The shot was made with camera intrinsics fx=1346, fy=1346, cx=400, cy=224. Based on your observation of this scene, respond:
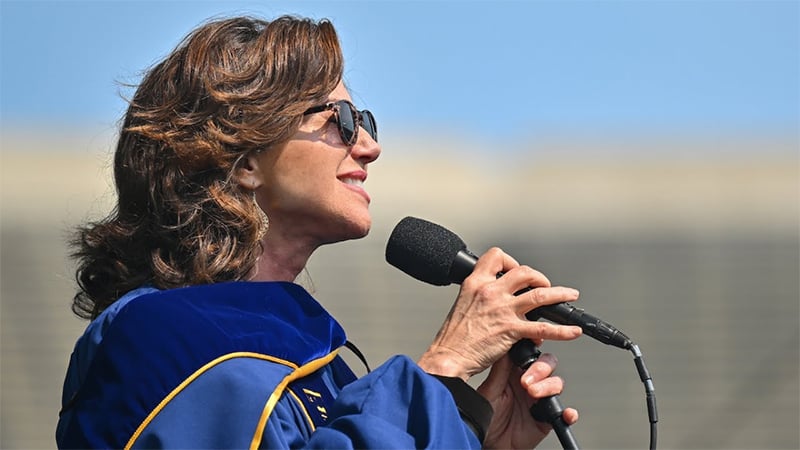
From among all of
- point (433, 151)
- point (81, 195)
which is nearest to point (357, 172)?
point (81, 195)

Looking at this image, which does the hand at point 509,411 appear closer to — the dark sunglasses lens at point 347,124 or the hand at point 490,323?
the hand at point 490,323

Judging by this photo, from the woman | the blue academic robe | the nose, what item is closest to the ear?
the woman

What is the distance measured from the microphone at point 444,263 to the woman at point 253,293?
0.05 m

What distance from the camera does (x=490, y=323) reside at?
2631 mm

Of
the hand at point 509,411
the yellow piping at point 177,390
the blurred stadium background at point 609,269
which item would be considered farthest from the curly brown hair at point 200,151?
the blurred stadium background at point 609,269

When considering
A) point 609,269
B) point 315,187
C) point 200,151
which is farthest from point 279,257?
point 609,269

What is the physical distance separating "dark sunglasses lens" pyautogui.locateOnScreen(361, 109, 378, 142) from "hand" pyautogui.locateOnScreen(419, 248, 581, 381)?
0.54 meters

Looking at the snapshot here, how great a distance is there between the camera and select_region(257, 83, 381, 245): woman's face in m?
2.88

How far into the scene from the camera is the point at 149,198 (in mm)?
2895

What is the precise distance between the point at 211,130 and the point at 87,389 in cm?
63

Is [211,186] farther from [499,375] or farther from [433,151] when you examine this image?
[433,151]

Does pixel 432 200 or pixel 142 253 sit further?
pixel 432 200

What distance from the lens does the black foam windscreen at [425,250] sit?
2.83 meters

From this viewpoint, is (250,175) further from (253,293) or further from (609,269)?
(609,269)
